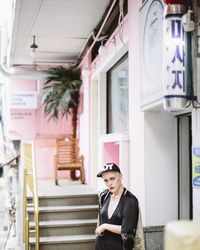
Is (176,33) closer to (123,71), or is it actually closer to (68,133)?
(123,71)

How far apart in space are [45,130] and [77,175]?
1745 millimetres

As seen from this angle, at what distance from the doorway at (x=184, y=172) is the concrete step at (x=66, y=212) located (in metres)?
2.09

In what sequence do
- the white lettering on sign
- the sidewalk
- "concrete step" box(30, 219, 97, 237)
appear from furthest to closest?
1. the white lettering on sign
2. the sidewalk
3. "concrete step" box(30, 219, 97, 237)

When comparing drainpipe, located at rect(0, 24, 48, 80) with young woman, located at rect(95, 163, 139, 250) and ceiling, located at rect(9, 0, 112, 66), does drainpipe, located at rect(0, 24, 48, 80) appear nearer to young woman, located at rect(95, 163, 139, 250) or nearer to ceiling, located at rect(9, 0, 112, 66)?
ceiling, located at rect(9, 0, 112, 66)

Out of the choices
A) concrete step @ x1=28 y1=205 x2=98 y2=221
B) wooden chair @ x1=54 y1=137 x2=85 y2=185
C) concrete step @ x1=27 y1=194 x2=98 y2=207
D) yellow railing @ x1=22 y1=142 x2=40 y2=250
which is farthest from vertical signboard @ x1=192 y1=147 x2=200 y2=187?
wooden chair @ x1=54 y1=137 x2=85 y2=185

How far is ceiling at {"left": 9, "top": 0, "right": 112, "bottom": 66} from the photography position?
5438 mm

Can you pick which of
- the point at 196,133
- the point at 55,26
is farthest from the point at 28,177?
the point at 196,133

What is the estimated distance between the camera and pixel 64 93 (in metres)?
8.39

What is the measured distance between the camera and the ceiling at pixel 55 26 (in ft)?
17.8

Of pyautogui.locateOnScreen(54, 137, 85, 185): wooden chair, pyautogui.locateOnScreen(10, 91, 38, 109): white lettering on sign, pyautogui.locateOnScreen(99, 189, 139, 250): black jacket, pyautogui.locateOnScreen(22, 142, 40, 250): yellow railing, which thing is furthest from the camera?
pyautogui.locateOnScreen(10, 91, 38, 109): white lettering on sign

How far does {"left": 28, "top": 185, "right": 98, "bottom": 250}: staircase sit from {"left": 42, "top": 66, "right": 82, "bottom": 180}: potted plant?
9.06 feet

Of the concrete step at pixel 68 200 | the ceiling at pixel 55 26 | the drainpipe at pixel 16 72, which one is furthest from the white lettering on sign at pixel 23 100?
the concrete step at pixel 68 200

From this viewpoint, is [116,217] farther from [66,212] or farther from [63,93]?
[63,93]

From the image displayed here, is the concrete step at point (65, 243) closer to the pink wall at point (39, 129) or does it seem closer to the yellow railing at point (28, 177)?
the yellow railing at point (28, 177)
